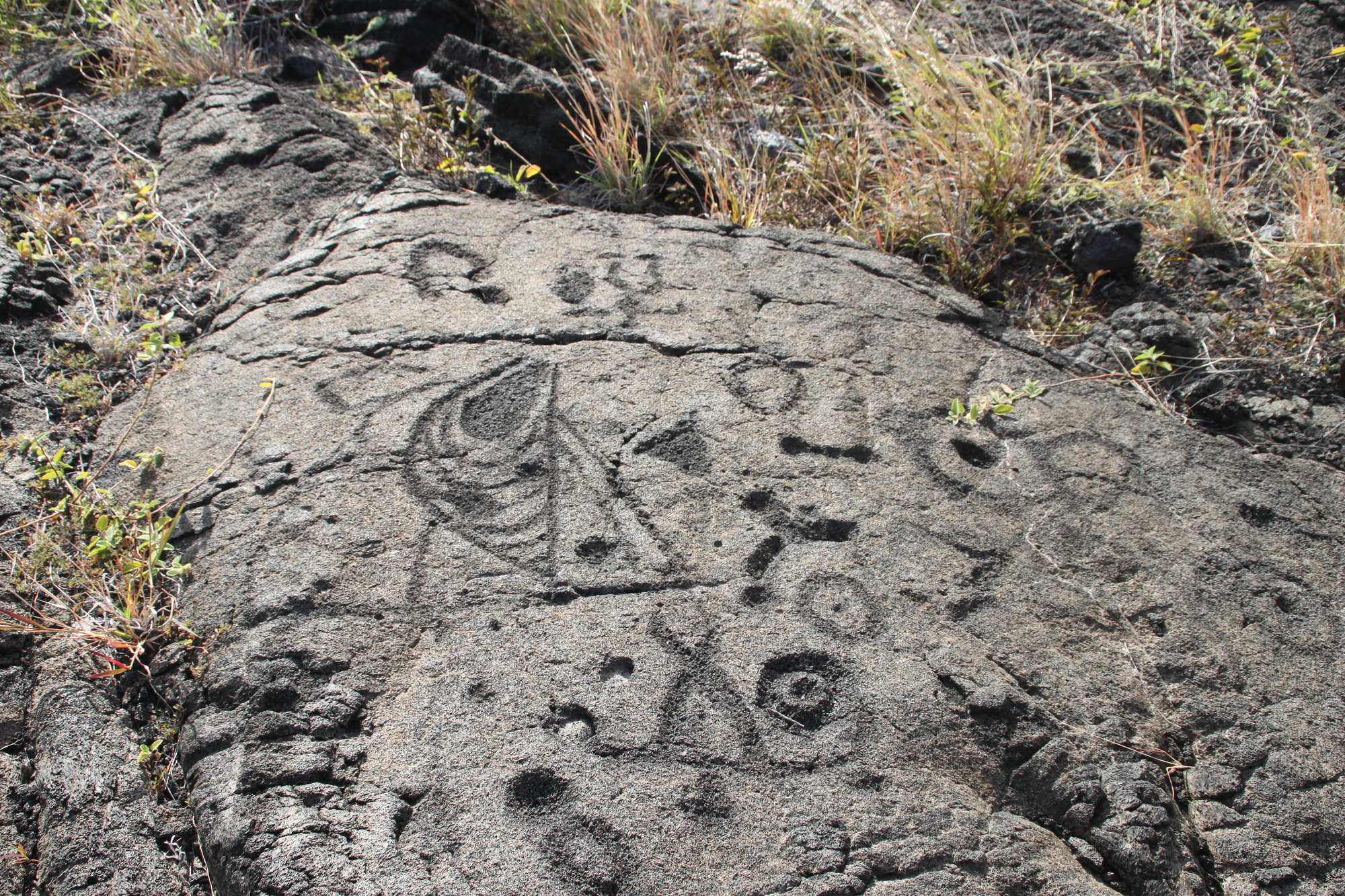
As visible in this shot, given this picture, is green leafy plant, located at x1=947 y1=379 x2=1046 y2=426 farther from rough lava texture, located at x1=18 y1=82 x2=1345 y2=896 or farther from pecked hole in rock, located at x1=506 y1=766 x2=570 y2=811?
pecked hole in rock, located at x1=506 y1=766 x2=570 y2=811

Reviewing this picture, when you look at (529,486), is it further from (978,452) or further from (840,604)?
(978,452)

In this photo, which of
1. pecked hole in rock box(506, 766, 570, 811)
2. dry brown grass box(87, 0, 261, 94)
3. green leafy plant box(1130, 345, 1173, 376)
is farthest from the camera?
dry brown grass box(87, 0, 261, 94)

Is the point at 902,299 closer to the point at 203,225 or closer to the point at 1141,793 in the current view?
the point at 1141,793

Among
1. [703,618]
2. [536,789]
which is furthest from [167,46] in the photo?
[536,789]

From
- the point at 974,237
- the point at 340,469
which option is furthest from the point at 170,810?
the point at 974,237

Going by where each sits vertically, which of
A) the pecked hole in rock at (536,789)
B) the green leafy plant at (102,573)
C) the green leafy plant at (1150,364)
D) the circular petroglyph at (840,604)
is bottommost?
the green leafy plant at (102,573)

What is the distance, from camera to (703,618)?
1.69 metres

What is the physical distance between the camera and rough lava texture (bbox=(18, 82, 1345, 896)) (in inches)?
57.4

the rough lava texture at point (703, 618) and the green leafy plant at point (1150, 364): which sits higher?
the green leafy plant at point (1150, 364)

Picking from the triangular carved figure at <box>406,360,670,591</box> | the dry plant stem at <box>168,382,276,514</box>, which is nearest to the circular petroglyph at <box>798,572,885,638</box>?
the triangular carved figure at <box>406,360,670,591</box>

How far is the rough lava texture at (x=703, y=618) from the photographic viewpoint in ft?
4.78

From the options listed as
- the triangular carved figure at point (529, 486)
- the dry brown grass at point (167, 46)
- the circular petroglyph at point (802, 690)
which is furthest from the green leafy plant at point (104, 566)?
the dry brown grass at point (167, 46)

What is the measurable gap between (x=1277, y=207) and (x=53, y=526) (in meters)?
3.68

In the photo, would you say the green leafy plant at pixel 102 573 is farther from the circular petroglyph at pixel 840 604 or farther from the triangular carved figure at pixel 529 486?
the circular petroglyph at pixel 840 604
